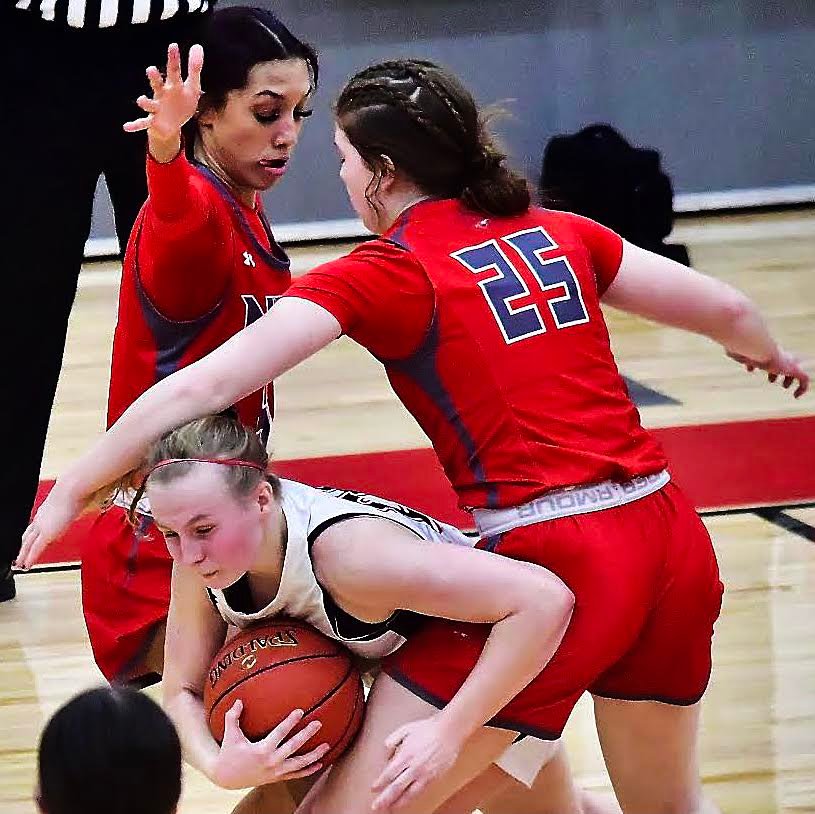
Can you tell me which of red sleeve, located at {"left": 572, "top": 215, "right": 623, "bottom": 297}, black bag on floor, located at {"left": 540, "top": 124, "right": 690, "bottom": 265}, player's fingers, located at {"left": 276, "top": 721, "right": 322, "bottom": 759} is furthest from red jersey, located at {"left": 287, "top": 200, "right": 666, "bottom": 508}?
black bag on floor, located at {"left": 540, "top": 124, "right": 690, "bottom": 265}

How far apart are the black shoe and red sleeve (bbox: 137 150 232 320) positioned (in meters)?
1.78

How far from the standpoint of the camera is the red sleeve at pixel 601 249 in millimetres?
2514

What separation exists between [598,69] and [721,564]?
18.1 feet

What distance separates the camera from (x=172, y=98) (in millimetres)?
2432

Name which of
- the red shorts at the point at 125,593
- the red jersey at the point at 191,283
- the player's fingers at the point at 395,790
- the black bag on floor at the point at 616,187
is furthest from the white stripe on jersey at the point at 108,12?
the black bag on floor at the point at 616,187

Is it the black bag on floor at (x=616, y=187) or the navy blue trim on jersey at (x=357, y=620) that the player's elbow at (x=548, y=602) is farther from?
the black bag on floor at (x=616, y=187)

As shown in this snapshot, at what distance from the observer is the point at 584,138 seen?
852 centimetres

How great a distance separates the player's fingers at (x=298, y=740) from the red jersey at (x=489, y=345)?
0.43 m

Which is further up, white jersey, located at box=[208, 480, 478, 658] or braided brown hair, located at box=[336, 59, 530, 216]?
braided brown hair, located at box=[336, 59, 530, 216]

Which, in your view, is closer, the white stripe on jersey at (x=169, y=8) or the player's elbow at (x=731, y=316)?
the player's elbow at (x=731, y=316)

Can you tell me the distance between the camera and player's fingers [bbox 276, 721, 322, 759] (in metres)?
2.30

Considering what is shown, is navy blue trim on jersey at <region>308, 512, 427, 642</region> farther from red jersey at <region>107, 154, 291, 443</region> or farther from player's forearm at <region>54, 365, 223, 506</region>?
red jersey at <region>107, 154, 291, 443</region>

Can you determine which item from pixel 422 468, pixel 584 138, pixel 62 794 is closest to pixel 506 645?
pixel 62 794

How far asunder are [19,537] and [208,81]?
179 centimetres
